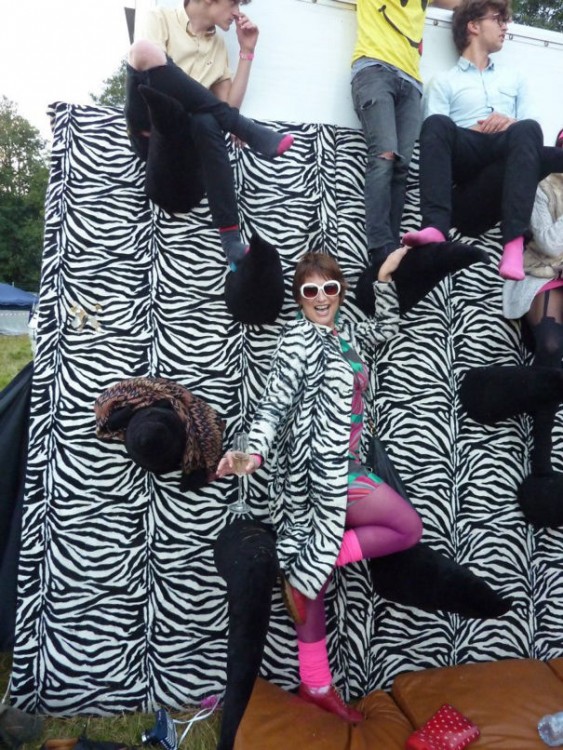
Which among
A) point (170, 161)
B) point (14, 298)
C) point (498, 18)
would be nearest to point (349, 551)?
point (170, 161)

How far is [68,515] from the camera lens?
1.87 m

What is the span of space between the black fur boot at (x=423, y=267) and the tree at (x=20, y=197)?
781 inches

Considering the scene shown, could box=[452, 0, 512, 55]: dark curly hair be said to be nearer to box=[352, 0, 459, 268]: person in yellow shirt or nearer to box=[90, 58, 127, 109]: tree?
box=[352, 0, 459, 268]: person in yellow shirt

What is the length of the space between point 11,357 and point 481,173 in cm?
744

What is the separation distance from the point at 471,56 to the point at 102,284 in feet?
6.63

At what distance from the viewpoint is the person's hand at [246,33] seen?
7.14 ft

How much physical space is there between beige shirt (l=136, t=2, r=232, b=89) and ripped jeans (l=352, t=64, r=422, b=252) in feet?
2.10

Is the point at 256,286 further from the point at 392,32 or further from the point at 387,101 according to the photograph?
the point at 392,32

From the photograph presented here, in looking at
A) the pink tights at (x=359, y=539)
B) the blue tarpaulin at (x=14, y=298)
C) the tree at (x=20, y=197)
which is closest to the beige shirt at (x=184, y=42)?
the pink tights at (x=359, y=539)

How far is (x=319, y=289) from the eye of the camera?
6.01ft

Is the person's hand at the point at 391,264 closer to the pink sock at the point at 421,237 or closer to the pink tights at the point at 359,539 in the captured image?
the pink sock at the point at 421,237

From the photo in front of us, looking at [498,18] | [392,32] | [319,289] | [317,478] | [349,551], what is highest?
[498,18]

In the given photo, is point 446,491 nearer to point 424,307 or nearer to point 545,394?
point 545,394

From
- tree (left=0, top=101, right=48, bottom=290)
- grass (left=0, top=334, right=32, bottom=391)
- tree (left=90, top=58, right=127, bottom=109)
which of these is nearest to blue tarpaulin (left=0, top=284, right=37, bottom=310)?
grass (left=0, top=334, right=32, bottom=391)
